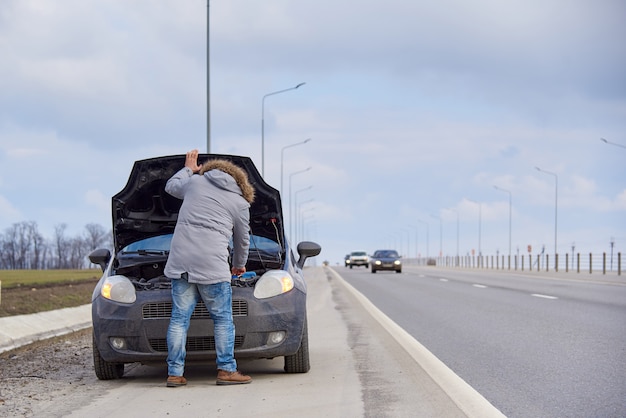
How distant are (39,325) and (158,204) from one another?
7.05 m

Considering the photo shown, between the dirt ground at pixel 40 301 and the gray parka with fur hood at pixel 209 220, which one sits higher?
the gray parka with fur hood at pixel 209 220

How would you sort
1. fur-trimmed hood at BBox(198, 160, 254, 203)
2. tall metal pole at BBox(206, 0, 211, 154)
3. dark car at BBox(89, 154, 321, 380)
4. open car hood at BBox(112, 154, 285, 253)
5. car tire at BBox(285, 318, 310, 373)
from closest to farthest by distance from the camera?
1. fur-trimmed hood at BBox(198, 160, 254, 203)
2. dark car at BBox(89, 154, 321, 380)
3. car tire at BBox(285, 318, 310, 373)
4. open car hood at BBox(112, 154, 285, 253)
5. tall metal pole at BBox(206, 0, 211, 154)

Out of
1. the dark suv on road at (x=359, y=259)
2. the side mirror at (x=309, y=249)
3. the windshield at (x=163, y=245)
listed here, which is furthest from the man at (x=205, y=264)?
the dark suv on road at (x=359, y=259)

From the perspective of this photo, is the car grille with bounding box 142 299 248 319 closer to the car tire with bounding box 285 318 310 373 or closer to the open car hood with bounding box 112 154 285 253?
the car tire with bounding box 285 318 310 373

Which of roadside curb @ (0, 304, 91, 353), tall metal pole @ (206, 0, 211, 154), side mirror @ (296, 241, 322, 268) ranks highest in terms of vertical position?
tall metal pole @ (206, 0, 211, 154)

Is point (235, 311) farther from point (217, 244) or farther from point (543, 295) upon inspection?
point (543, 295)

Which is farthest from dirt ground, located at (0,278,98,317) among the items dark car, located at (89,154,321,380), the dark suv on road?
the dark suv on road

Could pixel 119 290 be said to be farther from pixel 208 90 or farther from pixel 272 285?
pixel 208 90

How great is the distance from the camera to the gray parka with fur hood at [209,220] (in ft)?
25.6

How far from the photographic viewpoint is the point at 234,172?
802cm

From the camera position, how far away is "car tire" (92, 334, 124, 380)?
836 centimetres

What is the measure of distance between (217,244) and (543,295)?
1614cm

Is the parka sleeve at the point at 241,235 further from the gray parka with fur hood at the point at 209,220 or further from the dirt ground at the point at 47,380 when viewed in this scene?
the dirt ground at the point at 47,380

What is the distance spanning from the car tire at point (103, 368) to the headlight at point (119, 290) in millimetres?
449
